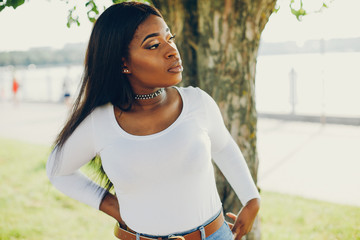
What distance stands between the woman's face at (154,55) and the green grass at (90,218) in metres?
2.61

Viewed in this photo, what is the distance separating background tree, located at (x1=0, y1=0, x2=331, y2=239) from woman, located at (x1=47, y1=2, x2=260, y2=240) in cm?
80

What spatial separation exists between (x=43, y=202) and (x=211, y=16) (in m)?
3.55

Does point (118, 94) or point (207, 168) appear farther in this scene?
point (118, 94)

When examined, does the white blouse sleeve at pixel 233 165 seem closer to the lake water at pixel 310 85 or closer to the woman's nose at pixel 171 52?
the woman's nose at pixel 171 52

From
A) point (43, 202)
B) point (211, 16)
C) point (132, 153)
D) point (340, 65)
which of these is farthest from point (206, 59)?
point (340, 65)

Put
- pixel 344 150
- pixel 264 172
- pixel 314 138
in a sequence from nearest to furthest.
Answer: pixel 264 172 → pixel 344 150 → pixel 314 138

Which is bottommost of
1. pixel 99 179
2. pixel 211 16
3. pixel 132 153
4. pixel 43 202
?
pixel 43 202

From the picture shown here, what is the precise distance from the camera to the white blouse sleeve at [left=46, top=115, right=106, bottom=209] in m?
1.69

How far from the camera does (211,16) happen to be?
245cm

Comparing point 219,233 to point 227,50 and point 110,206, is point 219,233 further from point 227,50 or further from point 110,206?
point 227,50

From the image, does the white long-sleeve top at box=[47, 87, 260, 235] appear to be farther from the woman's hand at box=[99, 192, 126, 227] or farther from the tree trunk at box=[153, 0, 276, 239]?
the tree trunk at box=[153, 0, 276, 239]

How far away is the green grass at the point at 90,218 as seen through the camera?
3.86 meters

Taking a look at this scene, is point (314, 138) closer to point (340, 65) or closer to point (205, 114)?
point (340, 65)

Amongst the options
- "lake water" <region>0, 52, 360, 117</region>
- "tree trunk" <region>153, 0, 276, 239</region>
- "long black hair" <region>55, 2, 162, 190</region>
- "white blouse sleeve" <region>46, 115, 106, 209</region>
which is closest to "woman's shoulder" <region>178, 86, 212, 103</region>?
"long black hair" <region>55, 2, 162, 190</region>
